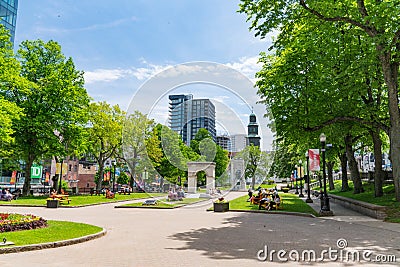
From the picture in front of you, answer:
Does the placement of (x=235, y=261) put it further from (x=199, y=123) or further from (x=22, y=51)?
(x=22, y=51)

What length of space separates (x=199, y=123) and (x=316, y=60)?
50.1ft

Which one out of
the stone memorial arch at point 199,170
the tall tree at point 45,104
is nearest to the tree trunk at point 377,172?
the stone memorial arch at point 199,170

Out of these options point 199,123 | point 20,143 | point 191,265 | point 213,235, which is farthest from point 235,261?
point 20,143

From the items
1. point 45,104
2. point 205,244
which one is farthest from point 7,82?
point 205,244

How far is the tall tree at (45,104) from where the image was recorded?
35.4m

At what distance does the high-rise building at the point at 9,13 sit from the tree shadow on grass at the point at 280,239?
50.3 m

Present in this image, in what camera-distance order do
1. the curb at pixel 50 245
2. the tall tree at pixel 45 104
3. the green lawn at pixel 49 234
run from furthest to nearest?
the tall tree at pixel 45 104, the green lawn at pixel 49 234, the curb at pixel 50 245

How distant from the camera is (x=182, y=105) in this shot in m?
25.9

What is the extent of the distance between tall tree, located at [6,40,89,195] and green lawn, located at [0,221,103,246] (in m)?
25.0

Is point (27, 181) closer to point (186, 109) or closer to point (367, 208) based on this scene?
point (186, 109)

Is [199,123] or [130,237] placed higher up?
[199,123]

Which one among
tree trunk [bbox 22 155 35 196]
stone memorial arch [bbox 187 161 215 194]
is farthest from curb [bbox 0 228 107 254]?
tree trunk [bbox 22 155 35 196]

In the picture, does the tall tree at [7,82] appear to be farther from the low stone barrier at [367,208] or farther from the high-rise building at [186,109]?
the low stone barrier at [367,208]

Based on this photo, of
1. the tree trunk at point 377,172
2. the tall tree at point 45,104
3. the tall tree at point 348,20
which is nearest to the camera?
the tall tree at point 348,20
